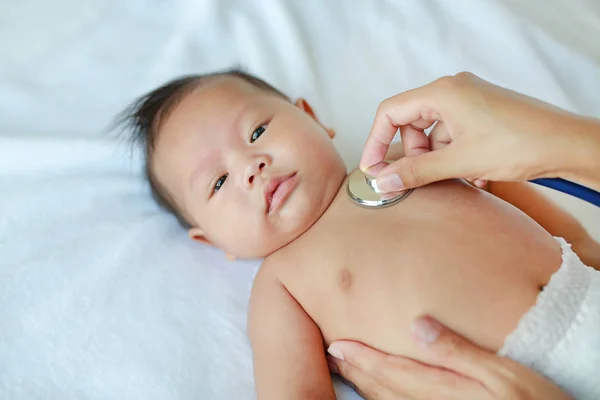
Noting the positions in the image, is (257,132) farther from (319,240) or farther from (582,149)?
(582,149)

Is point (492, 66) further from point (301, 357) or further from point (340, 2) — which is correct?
point (301, 357)

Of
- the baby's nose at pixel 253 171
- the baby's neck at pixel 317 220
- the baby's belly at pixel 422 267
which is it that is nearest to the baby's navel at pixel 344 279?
the baby's belly at pixel 422 267

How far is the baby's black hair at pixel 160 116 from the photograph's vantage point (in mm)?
1199

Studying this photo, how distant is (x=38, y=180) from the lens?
4.32ft

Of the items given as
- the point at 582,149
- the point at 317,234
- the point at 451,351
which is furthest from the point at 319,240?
the point at 582,149

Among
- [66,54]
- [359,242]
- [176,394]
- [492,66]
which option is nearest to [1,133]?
[66,54]

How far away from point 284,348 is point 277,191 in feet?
0.88

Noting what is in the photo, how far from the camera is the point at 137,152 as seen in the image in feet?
4.34

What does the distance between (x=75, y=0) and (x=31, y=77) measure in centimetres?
36

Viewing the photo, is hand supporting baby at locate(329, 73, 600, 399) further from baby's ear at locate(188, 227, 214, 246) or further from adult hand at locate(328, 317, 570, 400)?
baby's ear at locate(188, 227, 214, 246)

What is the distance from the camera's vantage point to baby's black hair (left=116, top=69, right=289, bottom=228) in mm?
1199

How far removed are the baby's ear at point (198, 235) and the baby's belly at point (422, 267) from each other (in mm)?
224

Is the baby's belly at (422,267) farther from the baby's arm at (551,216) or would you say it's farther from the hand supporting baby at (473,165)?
the baby's arm at (551,216)

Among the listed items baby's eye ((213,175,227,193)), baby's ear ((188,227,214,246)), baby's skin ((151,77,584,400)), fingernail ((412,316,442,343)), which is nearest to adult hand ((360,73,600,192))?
baby's skin ((151,77,584,400))
